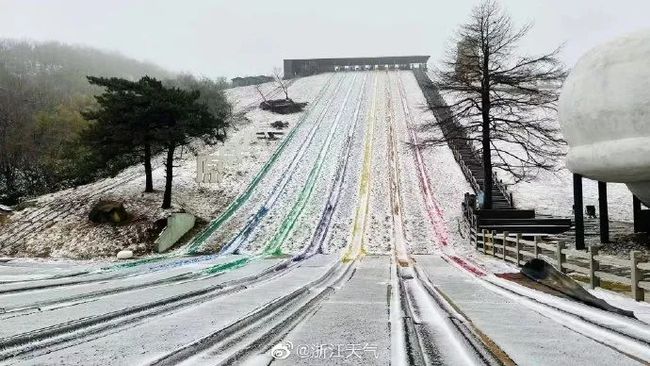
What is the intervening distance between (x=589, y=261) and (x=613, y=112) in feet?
18.6

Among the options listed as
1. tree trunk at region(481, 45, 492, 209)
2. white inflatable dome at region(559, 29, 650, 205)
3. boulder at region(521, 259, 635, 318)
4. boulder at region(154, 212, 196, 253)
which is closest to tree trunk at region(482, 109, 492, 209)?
tree trunk at region(481, 45, 492, 209)

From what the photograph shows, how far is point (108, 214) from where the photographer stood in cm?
2605

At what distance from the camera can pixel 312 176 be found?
1439 inches

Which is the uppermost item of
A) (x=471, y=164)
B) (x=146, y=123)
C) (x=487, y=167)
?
(x=146, y=123)

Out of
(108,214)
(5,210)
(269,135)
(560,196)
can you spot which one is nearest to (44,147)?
(5,210)

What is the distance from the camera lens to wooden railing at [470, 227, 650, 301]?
949cm

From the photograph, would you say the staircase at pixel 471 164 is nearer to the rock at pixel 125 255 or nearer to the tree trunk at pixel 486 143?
the tree trunk at pixel 486 143

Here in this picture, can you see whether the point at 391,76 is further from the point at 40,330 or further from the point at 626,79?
the point at 40,330

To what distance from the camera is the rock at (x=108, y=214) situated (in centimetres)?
2591

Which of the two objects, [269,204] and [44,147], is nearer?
[269,204]

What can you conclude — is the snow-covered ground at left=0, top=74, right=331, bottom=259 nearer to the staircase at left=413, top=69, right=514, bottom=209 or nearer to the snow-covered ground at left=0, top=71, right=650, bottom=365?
the snow-covered ground at left=0, top=71, right=650, bottom=365

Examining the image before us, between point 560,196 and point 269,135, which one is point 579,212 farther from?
point 269,135

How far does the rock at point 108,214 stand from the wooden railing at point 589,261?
661 inches

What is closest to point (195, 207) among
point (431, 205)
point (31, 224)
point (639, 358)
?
point (31, 224)
